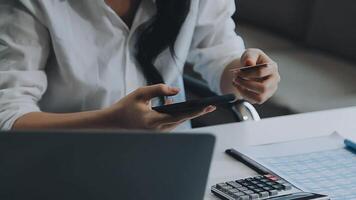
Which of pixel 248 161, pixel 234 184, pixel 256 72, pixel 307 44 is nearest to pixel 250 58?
pixel 256 72

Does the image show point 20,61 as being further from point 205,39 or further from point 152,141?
point 152,141

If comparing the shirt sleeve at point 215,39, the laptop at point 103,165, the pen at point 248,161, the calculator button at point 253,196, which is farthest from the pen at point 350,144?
the laptop at point 103,165

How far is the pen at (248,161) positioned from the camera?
3.01 ft

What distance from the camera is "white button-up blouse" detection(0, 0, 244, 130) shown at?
112cm

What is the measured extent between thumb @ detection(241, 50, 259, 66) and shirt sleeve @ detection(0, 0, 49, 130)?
0.36 m

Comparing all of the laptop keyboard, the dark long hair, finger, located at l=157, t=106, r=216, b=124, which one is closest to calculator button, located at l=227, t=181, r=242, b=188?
the laptop keyboard

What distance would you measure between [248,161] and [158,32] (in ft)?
1.35

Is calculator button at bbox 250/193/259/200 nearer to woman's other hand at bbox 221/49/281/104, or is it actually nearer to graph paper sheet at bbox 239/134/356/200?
graph paper sheet at bbox 239/134/356/200

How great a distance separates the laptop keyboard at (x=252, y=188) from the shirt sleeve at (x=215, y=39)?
527 mm

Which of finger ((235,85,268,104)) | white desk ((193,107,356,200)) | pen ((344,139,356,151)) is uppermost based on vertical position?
finger ((235,85,268,104))

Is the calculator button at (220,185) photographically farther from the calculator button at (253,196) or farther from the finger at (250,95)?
the finger at (250,95)

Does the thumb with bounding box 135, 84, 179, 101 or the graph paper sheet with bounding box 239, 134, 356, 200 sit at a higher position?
the thumb with bounding box 135, 84, 179, 101

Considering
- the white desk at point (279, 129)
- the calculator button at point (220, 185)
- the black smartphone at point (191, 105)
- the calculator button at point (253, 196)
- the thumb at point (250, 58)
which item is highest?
the thumb at point (250, 58)

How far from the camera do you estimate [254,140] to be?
107 centimetres
